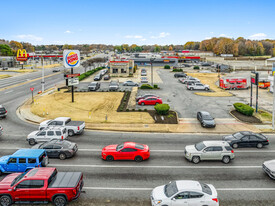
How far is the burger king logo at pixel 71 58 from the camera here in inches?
1547

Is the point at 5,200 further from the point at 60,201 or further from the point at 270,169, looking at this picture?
the point at 270,169

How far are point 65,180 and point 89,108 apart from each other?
23.4 m

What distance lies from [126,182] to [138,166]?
266cm

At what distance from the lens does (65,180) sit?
535 inches

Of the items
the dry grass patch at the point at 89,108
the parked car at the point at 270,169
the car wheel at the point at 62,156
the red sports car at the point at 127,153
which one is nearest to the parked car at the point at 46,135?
the car wheel at the point at 62,156

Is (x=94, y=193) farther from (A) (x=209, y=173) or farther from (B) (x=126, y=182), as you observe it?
(A) (x=209, y=173)

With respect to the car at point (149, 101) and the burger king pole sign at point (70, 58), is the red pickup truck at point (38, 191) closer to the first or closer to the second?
the car at point (149, 101)

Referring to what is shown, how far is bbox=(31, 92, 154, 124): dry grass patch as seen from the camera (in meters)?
31.4

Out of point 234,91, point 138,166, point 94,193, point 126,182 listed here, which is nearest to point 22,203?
point 94,193

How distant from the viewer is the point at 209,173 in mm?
17359

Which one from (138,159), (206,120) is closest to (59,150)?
(138,159)

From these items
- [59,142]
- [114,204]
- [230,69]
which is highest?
[230,69]

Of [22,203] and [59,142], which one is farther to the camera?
[59,142]

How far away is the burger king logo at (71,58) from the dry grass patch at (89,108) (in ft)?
20.6
